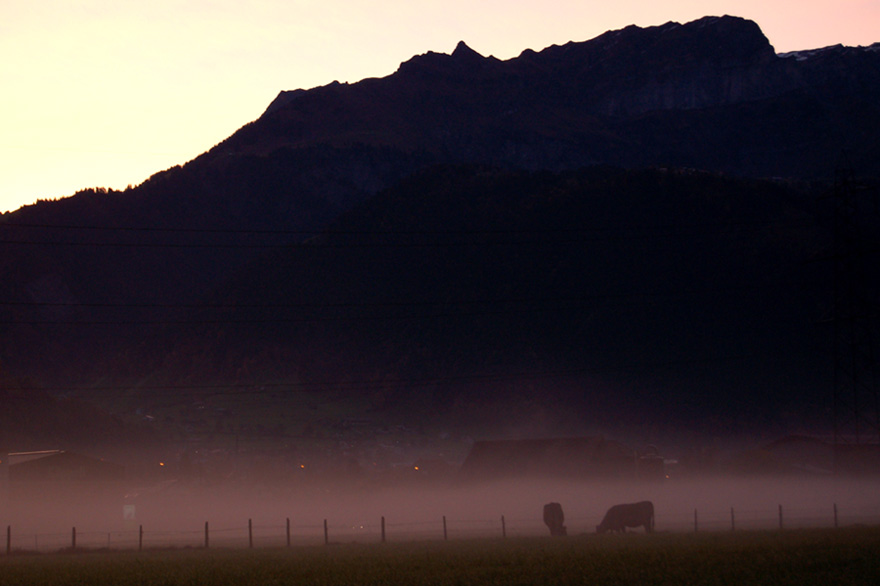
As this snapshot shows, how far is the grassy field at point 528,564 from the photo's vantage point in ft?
107

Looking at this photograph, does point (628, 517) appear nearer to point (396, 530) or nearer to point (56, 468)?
point (396, 530)

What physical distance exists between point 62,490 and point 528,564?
68.0 metres

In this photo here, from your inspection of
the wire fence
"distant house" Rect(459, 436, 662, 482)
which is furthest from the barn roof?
"distant house" Rect(459, 436, 662, 482)

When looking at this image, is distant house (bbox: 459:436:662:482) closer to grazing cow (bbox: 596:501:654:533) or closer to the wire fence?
the wire fence

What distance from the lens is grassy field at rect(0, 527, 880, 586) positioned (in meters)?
32.5

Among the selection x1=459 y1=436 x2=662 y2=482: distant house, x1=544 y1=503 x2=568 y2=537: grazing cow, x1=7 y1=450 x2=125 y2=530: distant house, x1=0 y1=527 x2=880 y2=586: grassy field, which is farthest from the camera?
x1=459 y1=436 x2=662 y2=482: distant house

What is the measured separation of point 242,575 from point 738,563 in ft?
62.7

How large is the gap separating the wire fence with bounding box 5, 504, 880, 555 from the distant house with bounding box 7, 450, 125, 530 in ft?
24.9

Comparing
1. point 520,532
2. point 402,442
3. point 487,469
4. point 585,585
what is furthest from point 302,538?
point 402,442

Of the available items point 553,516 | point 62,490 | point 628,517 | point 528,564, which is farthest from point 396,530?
point 528,564

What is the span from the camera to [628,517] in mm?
58250

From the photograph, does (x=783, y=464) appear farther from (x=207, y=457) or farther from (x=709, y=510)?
(x=207, y=457)

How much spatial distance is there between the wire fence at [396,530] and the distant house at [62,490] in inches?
299

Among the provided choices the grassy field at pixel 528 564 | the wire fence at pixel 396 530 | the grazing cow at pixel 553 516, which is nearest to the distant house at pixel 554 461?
the wire fence at pixel 396 530
